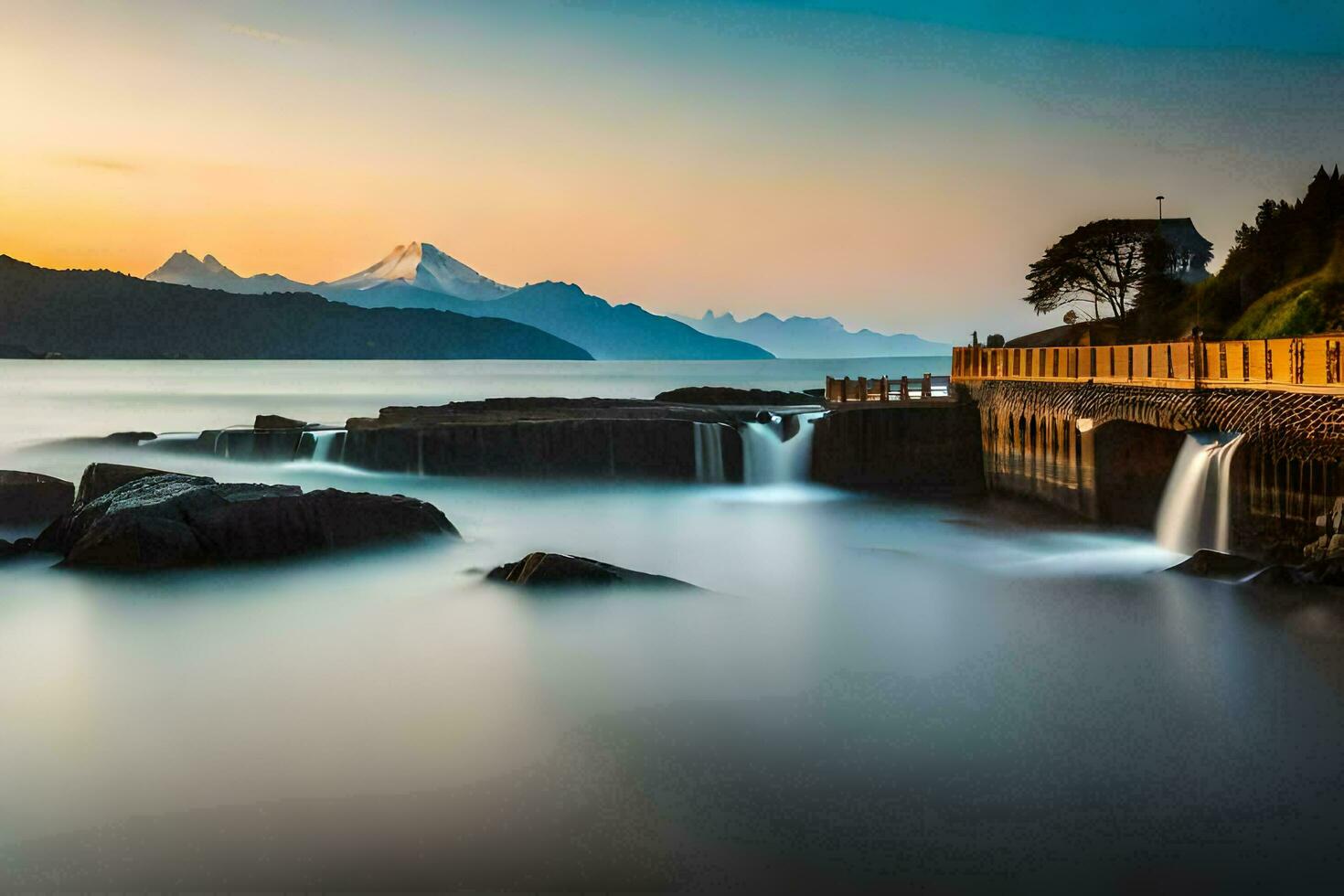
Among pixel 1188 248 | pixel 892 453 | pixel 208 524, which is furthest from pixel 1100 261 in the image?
pixel 208 524

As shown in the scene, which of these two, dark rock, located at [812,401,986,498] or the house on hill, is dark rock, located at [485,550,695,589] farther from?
the house on hill

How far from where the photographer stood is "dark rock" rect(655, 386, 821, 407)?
144 feet

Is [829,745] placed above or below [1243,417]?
below

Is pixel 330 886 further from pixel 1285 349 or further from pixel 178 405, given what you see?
pixel 178 405

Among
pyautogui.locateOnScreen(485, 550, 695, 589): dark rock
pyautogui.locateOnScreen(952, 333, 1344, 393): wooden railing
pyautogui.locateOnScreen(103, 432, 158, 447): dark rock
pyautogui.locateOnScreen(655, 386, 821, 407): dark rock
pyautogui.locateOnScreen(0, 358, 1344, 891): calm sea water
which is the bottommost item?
pyautogui.locateOnScreen(0, 358, 1344, 891): calm sea water

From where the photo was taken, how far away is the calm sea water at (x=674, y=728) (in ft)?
28.6

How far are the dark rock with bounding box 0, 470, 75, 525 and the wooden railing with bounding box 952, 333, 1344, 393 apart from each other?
2264 centimetres

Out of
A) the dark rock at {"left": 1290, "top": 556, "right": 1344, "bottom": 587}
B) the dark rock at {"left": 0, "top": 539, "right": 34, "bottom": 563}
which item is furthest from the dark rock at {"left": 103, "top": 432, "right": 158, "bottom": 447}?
the dark rock at {"left": 1290, "top": 556, "right": 1344, "bottom": 587}

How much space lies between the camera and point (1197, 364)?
21250mm

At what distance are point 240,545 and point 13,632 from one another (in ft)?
12.5

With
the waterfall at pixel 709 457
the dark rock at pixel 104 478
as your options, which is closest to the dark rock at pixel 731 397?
the waterfall at pixel 709 457

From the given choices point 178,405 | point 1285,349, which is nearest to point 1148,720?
point 1285,349

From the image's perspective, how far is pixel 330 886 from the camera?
8.21 metres

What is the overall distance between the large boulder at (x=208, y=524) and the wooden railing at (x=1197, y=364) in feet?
50.1
